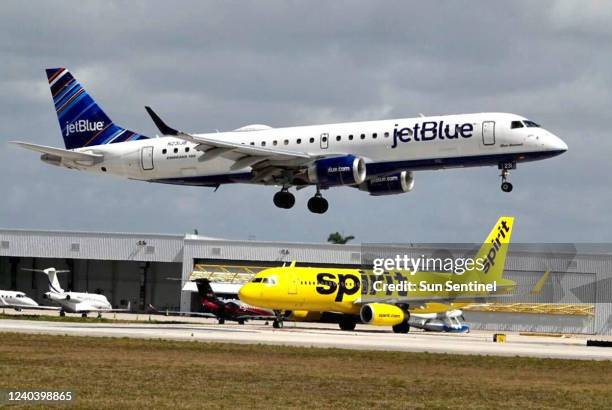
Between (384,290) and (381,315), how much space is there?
171 inches

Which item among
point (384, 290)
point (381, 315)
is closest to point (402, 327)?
point (381, 315)

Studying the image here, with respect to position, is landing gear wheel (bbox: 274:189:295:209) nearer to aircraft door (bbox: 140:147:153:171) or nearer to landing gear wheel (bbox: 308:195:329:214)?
landing gear wheel (bbox: 308:195:329:214)

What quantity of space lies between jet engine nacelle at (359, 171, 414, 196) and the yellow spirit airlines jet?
1436 centimetres

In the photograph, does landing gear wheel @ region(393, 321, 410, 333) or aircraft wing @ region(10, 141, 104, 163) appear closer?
aircraft wing @ region(10, 141, 104, 163)

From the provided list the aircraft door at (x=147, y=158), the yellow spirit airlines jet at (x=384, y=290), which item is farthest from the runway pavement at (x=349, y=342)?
the yellow spirit airlines jet at (x=384, y=290)

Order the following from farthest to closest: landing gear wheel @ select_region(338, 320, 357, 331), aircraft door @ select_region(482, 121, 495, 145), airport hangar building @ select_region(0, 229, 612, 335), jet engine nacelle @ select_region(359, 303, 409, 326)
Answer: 1. airport hangar building @ select_region(0, 229, 612, 335)
2. landing gear wheel @ select_region(338, 320, 357, 331)
3. jet engine nacelle @ select_region(359, 303, 409, 326)
4. aircraft door @ select_region(482, 121, 495, 145)

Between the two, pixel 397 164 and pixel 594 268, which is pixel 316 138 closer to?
pixel 397 164

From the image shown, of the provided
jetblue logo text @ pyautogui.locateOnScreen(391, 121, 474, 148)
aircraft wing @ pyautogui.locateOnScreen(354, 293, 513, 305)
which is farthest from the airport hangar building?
jetblue logo text @ pyautogui.locateOnScreen(391, 121, 474, 148)

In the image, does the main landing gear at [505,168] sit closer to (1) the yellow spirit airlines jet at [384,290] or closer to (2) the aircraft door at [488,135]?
(2) the aircraft door at [488,135]

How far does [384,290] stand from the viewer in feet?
272

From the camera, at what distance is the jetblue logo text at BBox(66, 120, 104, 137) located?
75.1 metres

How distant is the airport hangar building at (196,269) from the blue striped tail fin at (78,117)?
31.6m

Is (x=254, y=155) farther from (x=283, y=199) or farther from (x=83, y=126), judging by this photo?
(x=83, y=126)

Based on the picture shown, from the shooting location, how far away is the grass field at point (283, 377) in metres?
33.9
